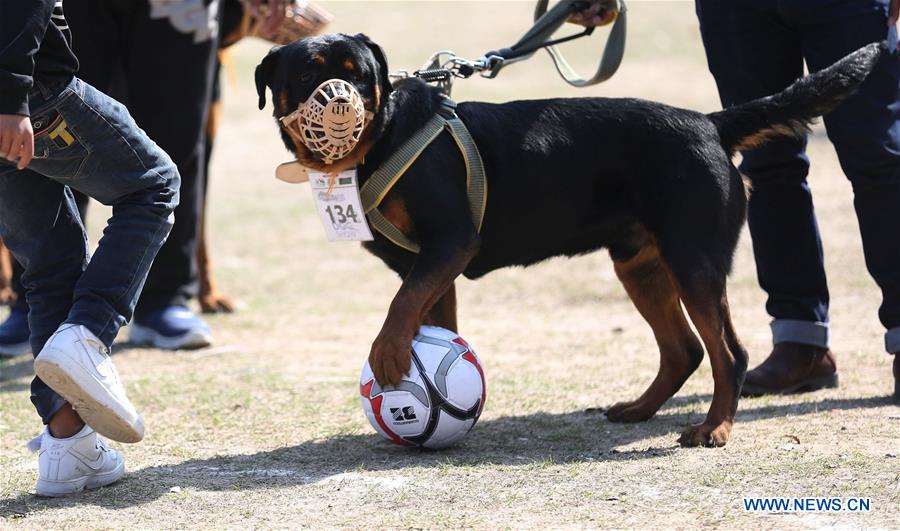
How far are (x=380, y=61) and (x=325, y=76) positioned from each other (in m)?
0.28

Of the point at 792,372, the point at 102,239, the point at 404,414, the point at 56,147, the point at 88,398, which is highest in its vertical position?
the point at 56,147

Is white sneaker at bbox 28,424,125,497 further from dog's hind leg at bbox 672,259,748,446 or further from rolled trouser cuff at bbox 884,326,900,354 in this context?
rolled trouser cuff at bbox 884,326,900,354

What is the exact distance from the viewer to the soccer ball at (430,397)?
401 centimetres

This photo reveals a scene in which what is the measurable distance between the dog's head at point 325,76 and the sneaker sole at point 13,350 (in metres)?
2.84

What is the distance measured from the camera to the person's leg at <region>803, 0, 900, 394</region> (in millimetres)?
4578

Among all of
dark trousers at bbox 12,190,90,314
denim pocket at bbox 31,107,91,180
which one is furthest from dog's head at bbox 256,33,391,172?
dark trousers at bbox 12,190,90,314

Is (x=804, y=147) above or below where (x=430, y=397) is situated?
above

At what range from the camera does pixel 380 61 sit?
4.16m

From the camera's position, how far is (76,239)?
3.71 metres

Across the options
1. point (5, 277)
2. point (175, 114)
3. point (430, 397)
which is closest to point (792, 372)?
point (430, 397)

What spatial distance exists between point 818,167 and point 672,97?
4.20 meters

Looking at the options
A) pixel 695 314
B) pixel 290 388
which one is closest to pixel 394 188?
pixel 695 314

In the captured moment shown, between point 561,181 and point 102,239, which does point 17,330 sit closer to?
point 102,239

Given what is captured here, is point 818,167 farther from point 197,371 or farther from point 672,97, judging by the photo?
point 197,371
